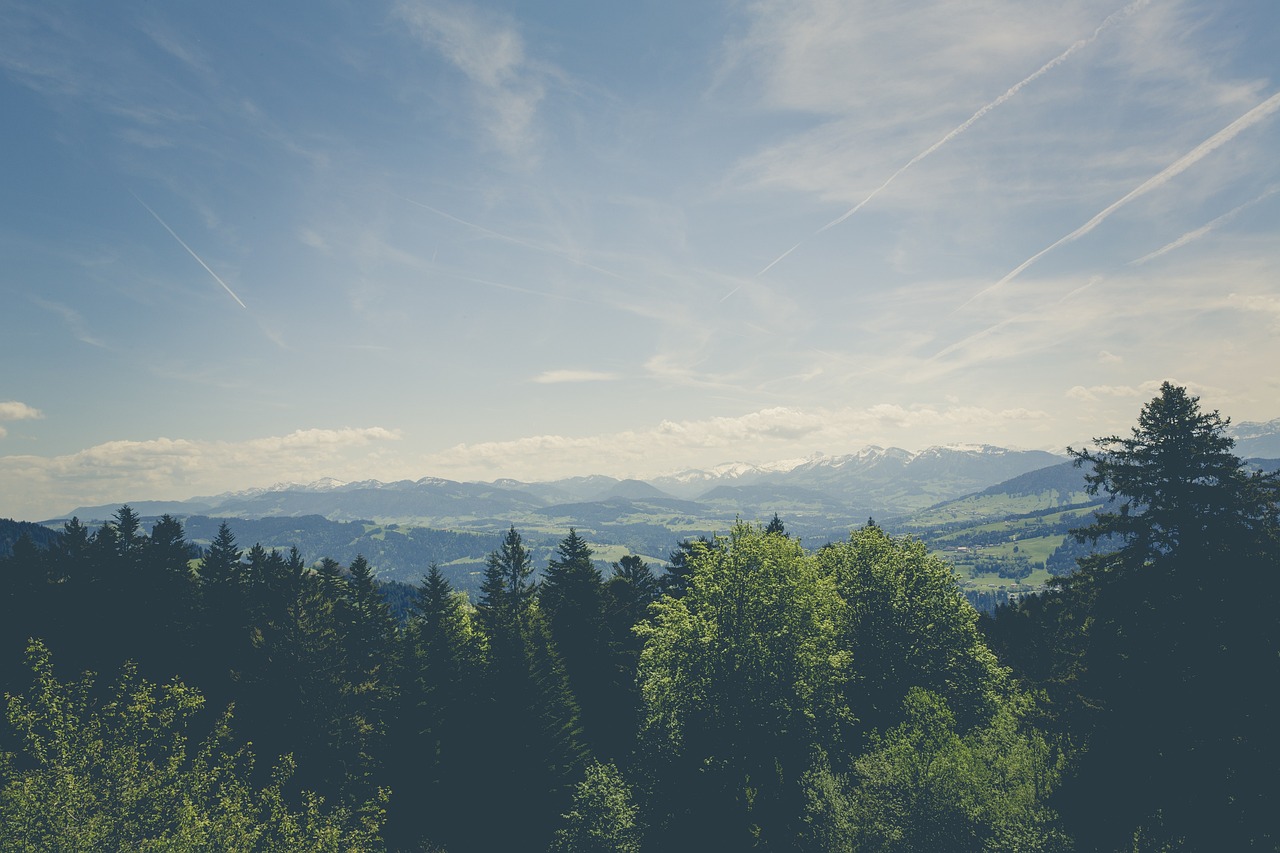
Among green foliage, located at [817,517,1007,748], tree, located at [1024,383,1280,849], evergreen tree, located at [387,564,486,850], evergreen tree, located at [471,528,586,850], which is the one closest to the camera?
tree, located at [1024,383,1280,849]

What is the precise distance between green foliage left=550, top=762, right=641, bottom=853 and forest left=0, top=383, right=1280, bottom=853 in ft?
0.51

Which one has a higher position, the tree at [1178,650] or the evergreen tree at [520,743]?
the tree at [1178,650]

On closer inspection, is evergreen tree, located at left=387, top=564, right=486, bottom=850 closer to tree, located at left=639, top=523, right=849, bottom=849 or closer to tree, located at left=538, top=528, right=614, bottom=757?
tree, located at left=538, top=528, right=614, bottom=757

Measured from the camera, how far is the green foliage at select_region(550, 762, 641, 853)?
3109 cm

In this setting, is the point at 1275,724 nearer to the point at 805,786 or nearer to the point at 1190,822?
the point at 1190,822

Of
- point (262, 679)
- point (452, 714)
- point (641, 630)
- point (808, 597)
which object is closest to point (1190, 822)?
point (808, 597)

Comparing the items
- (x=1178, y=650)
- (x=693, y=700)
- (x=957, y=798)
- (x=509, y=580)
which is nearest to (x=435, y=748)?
(x=693, y=700)

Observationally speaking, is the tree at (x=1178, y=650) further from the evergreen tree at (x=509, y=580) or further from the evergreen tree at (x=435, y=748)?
the evergreen tree at (x=509, y=580)

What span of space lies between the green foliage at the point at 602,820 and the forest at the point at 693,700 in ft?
0.51

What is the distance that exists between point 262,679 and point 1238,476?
4574cm

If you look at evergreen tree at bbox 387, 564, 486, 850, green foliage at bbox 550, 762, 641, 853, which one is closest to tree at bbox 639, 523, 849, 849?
green foliage at bbox 550, 762, 641, 853

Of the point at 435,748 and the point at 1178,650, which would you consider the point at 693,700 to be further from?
the point at 1178,650

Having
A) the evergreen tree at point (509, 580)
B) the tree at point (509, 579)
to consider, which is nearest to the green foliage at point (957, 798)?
the evergreen tree at point (509, 580)

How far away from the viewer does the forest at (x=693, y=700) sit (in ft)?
72.0
